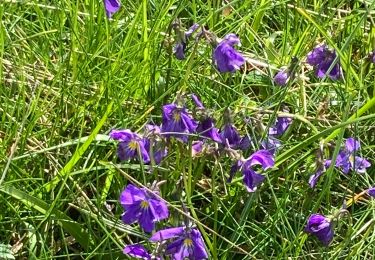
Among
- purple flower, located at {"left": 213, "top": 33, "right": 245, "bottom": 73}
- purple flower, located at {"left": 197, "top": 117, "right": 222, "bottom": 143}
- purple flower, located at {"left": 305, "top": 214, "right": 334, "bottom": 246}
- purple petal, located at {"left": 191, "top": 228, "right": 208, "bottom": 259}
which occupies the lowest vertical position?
purple flower, located at {"left": 305, "top": 214, "right": 334, "bottom": 246}

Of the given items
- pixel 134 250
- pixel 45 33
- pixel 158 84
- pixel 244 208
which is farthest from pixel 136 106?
pixel 134 250

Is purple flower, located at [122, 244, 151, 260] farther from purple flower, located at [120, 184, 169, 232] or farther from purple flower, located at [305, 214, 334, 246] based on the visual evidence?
purple flower, located at [305, 214, 334, 246]

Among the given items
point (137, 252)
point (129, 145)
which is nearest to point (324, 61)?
point (129, 145)

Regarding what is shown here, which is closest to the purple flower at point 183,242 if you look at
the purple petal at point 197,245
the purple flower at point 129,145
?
the purple petal at point 197,245

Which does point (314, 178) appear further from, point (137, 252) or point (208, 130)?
point (137, 252)

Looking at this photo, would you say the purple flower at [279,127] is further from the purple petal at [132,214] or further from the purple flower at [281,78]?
the purple petal at [132,214]

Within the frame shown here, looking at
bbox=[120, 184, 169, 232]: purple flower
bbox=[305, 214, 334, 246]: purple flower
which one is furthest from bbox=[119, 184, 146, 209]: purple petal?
bbox=[305, 214, 334, 246]: purple flower
